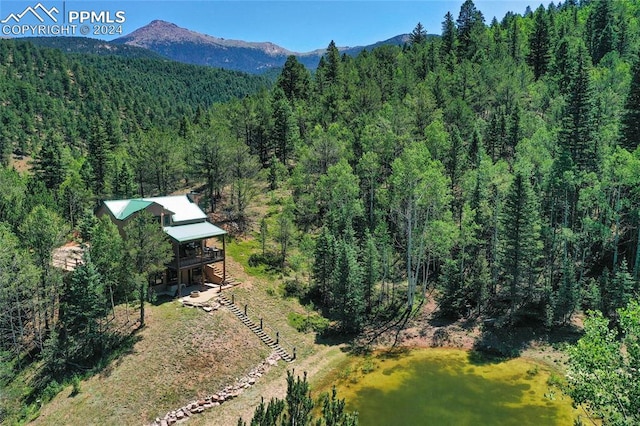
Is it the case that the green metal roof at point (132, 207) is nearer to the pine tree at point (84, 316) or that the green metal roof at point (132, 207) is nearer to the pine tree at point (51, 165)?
the pine tree at point (84, 316)

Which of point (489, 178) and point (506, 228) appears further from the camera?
point (489, 178)

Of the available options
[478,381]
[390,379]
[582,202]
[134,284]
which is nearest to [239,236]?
[134,284]

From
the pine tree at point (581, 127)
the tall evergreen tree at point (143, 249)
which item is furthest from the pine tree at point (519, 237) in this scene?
the tall evergreen tree at point (143, 249)

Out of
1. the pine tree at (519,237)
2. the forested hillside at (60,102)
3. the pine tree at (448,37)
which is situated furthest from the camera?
the forested hillside at (60,102)

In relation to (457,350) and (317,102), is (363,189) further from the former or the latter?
(317,102)

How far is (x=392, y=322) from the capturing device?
37625mm

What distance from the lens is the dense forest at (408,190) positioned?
33156 millimetres

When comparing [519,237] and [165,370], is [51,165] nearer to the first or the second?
[165,370]

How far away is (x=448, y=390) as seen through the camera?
28000mm

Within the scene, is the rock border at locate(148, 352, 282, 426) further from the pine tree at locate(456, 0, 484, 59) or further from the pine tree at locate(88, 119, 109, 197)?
the pine tree at locate(456, 0, 484, 59)

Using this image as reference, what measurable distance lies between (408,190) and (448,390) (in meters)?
17.7

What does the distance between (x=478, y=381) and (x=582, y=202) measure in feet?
66.4

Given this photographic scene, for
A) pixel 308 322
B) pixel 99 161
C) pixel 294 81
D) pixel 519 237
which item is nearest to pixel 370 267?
pixel 308 322

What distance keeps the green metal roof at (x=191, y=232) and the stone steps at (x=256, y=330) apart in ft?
18.4
